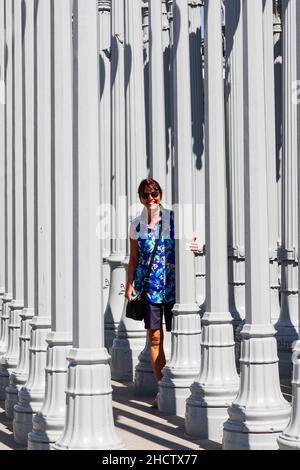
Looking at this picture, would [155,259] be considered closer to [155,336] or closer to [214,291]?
[155,336]

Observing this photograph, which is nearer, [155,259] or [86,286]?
[86,286]

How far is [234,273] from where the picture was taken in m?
17.9

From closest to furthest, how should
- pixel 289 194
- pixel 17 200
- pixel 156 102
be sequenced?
pixel 156 102 → pixel 17 200 → pixel 289 194

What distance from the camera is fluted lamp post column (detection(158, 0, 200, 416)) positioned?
11.5 m

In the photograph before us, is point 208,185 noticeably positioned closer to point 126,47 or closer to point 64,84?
point 64,84

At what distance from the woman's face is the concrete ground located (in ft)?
7.63

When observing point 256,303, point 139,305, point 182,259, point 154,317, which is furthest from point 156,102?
point 256,303

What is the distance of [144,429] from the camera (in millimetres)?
10453

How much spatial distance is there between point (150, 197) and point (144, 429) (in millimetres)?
2569

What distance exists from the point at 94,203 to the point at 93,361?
1.24m

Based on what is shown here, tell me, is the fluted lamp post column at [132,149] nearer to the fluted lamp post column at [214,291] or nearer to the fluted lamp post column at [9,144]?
the fluted lamp post column at [9,144]

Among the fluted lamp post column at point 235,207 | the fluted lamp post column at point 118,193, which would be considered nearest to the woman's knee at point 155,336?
the fluted lamp post column at point 118,193

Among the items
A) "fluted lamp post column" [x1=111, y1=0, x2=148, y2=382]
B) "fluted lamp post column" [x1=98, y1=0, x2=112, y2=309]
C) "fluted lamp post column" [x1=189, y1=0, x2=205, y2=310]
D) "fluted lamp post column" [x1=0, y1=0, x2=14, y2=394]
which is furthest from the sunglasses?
"fluted lamp post column" [x1=189, y1=0, x2=205, y2=310]

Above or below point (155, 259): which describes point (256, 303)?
below
